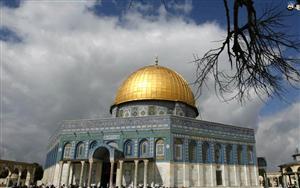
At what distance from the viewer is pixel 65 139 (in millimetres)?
26359

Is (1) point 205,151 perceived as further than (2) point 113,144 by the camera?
Yes

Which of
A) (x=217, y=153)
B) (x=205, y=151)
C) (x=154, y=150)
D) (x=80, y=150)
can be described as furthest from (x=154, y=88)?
(x=80, y=150)

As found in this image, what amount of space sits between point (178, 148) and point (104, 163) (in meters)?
6.56

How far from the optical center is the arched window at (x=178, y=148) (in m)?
23.6

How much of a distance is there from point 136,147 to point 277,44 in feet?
71.2

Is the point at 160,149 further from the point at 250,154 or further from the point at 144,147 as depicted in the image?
the point at 250,154

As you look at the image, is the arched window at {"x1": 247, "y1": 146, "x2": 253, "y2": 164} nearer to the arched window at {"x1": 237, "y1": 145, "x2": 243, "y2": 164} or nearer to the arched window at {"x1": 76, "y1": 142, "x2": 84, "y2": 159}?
the arched window at {"x1": 237, "y1": 145, "x2": 243, "y2": 164}

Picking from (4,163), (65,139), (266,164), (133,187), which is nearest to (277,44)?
(133,187)

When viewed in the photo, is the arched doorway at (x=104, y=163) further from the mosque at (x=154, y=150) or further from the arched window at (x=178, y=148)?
the arched window at (x=178, y=148)

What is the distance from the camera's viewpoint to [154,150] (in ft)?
77.9

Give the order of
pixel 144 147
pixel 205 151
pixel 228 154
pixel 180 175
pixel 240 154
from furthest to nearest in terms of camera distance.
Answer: pixel 240 154 < pixel 228 154 < pixel 205 151 < pixel 144 147 < pixel 180 175

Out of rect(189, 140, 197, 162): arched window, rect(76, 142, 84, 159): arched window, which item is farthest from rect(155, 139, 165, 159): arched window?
rect(76, 142, 84, 159): arched window

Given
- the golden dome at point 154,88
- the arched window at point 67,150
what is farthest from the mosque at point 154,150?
the golden dome at point 154,88

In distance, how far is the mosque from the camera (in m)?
23.1
